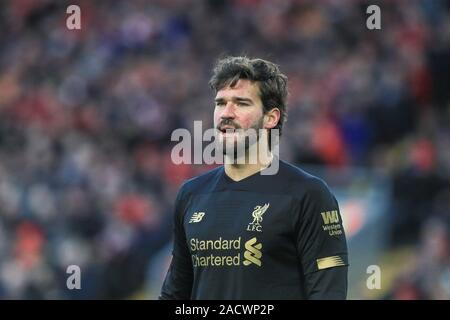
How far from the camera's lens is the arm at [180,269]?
13.8 ft

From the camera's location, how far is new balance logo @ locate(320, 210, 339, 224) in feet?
12.8

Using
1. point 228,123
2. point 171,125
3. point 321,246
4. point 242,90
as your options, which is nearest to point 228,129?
point 228,123

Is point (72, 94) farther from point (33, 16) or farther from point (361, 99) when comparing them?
point (361, 99)

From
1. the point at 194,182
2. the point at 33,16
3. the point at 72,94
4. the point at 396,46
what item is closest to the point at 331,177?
the point at 396,46

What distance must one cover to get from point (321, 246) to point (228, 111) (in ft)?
2.18

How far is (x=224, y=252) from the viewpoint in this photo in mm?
3959

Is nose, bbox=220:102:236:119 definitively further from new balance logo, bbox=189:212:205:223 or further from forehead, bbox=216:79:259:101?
new balance logo, bbox=189:212:205:223

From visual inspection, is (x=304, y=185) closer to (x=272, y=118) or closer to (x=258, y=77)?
(x=272, y=118)

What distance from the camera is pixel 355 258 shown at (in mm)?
9078

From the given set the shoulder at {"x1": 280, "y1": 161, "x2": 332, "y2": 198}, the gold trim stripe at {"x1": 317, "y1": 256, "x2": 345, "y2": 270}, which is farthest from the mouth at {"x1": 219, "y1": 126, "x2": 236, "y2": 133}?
the gold trim stripe at {"x1": 317, "y1": 256, "x2": 345, "y2": 270}

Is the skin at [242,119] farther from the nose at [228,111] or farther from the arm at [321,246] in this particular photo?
the arm at [321,246]

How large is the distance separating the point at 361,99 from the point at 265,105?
23.1 ft

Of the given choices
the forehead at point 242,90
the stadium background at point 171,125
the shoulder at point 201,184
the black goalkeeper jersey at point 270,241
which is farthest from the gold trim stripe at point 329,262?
the stadium background at point 171,125

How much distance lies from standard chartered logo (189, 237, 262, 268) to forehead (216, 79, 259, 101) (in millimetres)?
590
